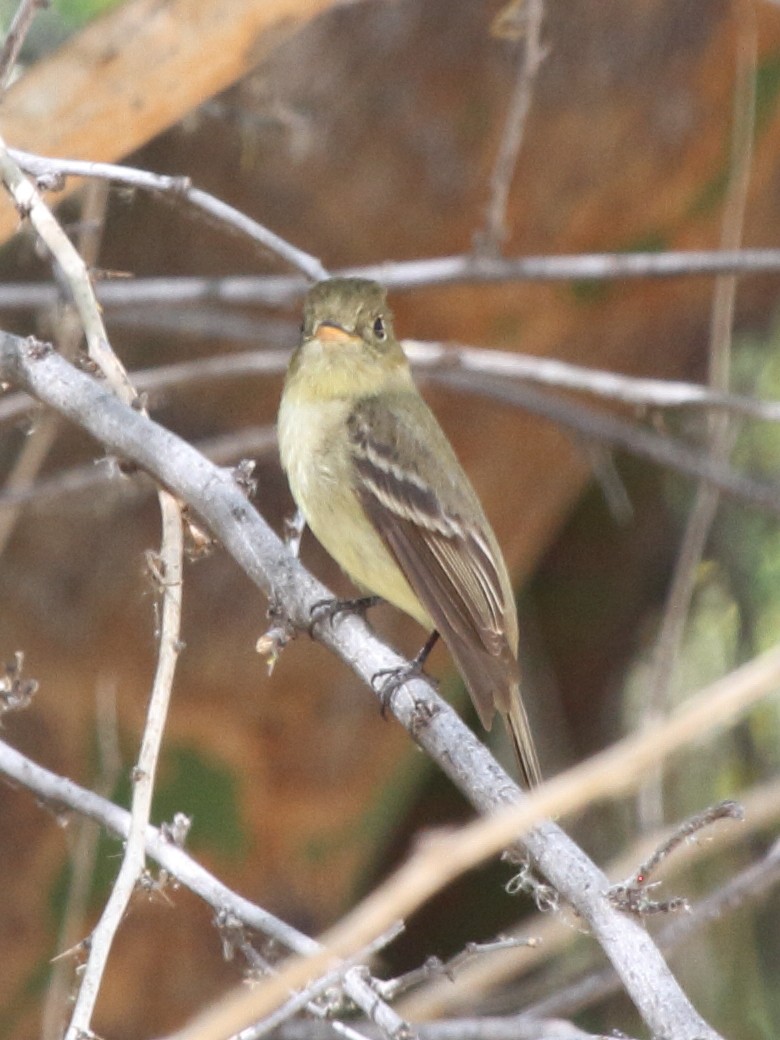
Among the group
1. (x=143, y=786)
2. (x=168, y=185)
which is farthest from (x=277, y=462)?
(x=143, y=786)

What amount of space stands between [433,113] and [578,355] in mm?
1069

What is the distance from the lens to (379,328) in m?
3.96

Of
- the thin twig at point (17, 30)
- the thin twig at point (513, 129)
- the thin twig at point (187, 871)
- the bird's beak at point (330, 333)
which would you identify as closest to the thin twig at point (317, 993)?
the thin twig at point (187, 871)

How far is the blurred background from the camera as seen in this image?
476 cm

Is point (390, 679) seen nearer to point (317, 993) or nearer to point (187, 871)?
point (187, 871)

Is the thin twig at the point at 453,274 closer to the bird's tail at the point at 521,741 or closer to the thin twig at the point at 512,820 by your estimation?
the bird's tail at the point at 521,741

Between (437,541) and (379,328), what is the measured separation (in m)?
0.71

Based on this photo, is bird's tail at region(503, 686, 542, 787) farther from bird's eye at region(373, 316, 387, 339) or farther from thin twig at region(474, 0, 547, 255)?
thin twig at region(474, 0, 547, 255)

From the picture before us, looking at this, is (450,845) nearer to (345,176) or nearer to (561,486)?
(345,176)

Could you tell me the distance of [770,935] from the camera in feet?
18.3

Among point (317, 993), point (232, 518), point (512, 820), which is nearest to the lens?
Answer: point (512, 820)

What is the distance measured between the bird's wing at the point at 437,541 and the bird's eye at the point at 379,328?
0.71 feet

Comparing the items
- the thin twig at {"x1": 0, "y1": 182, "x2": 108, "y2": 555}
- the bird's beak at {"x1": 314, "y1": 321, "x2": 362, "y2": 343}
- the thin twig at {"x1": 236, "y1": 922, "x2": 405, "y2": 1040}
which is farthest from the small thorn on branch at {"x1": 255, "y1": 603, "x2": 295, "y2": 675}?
the bird's beak at {"x1": 314, "y1": 321, "x2": 362, "y2": 343}

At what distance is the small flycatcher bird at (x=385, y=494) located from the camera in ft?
11.1
